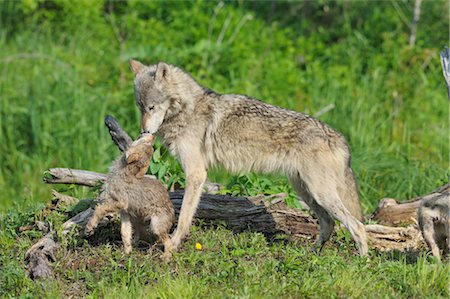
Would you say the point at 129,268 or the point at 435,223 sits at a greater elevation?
the point at 435,223

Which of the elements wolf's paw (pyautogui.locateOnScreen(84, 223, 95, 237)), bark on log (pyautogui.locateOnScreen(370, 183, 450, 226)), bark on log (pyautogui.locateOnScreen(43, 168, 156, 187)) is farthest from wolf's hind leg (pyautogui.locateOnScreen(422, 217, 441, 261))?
bark on log (pyautogui.locateOnScreen(43, 168, 156, 187))

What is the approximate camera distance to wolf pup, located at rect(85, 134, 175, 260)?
7.15m

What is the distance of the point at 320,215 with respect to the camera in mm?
7801

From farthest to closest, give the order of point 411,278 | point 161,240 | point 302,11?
point 302,11 < point 161,240 < point 411,278

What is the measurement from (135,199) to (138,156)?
38 centimetres

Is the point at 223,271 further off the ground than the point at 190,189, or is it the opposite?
the point at 190,189

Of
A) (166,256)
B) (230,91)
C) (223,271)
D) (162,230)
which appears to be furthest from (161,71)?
(230,91)

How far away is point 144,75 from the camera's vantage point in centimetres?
797

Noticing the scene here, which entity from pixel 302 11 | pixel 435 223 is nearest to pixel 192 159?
pixel 435 223

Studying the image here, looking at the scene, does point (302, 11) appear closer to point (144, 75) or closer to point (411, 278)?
point (144, 75)

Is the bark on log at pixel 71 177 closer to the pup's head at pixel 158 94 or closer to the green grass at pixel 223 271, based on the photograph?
the green grass at pixel 223 271

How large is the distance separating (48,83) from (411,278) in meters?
7.82

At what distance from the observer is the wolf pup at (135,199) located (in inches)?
282

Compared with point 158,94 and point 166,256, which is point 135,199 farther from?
point 158,94
